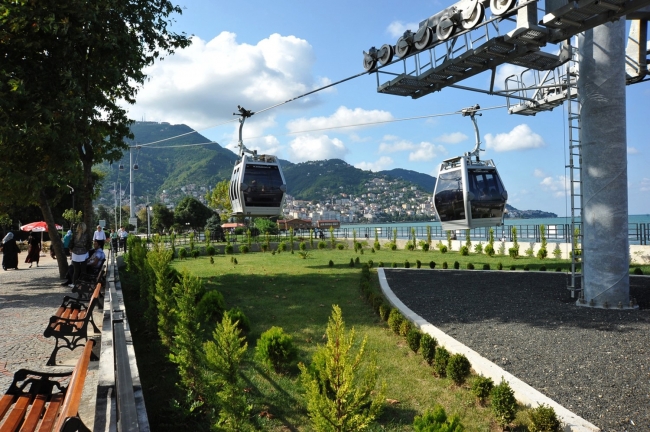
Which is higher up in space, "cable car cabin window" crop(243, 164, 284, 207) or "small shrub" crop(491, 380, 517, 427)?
"cable car cabin window" crop(243, 164, 284, 207)

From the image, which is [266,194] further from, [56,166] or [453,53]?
[453,53]

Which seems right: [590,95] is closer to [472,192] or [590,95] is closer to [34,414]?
[472,192]

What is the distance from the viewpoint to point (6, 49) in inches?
502

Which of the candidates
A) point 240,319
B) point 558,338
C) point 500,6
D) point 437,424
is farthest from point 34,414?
point 500,6

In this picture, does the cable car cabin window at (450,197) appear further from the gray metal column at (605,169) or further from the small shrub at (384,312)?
the small shrub at (384,312)

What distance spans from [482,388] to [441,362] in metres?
1.04

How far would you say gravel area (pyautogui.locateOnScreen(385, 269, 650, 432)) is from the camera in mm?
5277

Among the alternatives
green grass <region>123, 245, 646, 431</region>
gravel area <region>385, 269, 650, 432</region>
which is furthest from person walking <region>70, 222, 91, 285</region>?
gravel area <region>385, 269, 650, 432</region>

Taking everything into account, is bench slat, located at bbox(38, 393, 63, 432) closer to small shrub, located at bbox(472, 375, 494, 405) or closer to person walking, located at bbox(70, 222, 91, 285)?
small shrub, located at bbox(472, 375, 494, 405)

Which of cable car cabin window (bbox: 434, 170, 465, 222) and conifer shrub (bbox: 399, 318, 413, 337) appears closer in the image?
conifer shrub (bbox: 399, 318, 413, 337)

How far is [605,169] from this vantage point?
34.0 ft

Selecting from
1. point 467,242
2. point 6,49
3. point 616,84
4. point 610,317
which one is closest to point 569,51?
point 616,84

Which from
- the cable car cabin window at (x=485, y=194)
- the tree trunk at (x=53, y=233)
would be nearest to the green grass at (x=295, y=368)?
the tree trunk at (x=53, y=233)

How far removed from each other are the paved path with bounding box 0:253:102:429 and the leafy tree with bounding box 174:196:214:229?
2670 inches
